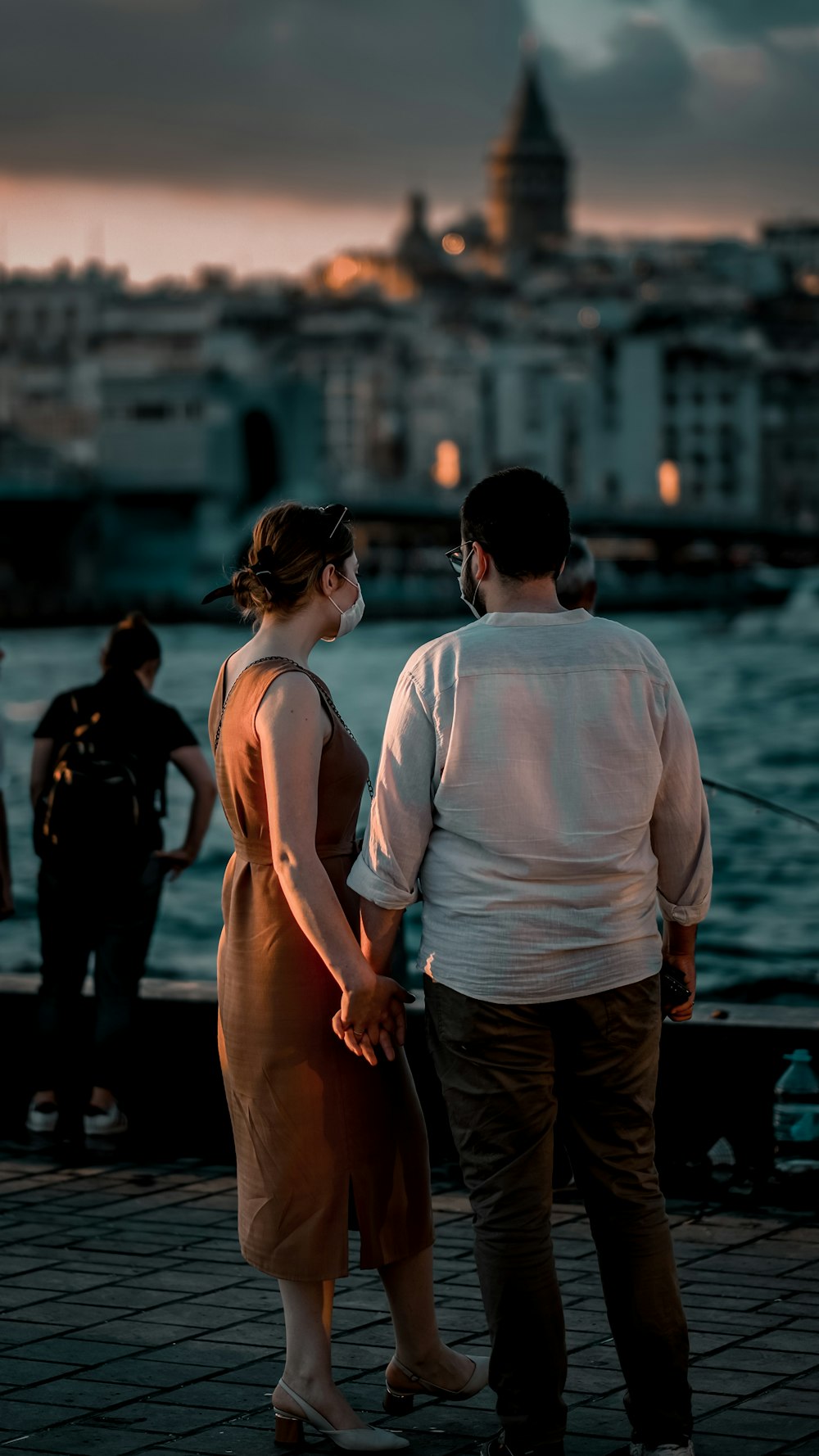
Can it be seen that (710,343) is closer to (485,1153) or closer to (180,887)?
(180,887)

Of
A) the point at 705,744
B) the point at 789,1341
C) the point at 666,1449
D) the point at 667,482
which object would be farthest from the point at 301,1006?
the point at 667,482

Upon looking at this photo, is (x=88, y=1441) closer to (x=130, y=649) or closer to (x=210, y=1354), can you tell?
(x=210, y=1354)

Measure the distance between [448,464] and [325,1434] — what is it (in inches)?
4527

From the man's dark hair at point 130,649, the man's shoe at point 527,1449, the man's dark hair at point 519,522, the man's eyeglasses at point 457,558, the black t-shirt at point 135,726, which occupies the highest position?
the man's dark hair at point 519,522

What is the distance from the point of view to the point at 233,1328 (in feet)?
12.4

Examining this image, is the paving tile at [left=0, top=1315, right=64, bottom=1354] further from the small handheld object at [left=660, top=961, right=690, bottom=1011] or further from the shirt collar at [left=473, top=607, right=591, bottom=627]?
the shirt collar at [left=473, top=607, right=591, bottom=627]

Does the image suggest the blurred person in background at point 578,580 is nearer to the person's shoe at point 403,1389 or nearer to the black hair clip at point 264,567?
the black hair clip at point 264,567

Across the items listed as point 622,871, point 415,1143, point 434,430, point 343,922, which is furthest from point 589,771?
point 434,430

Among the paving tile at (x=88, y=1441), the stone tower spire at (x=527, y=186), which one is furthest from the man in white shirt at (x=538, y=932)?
the stone tower spire at (x=527, y=186)

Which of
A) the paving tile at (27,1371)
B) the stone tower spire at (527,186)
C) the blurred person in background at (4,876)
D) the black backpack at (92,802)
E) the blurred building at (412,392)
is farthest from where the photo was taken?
the stone tower spire at (527,186)

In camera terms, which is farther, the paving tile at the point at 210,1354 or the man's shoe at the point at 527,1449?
the paving tile at the point at 210,1354

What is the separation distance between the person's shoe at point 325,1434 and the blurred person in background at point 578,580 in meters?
1.92

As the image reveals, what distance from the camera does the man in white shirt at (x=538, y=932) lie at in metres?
3.05

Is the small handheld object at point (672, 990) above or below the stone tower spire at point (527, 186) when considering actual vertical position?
below
